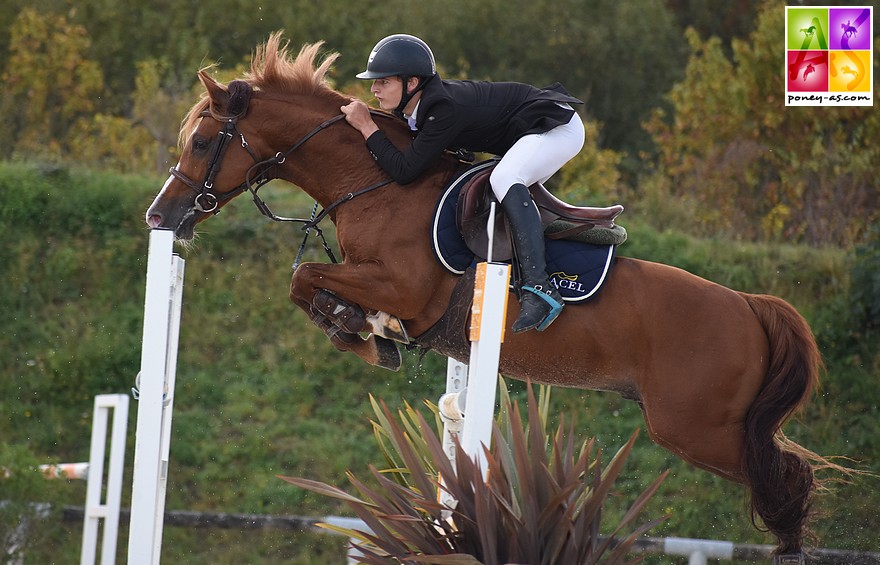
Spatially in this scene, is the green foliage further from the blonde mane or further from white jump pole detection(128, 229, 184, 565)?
white jump pole detection(128, 229, 184, 565)

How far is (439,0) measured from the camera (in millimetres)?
22406

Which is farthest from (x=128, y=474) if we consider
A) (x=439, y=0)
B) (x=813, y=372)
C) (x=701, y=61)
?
(x=439, y=0)

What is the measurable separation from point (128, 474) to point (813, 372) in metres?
5.66

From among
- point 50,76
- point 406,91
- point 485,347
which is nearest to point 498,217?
point 406,91

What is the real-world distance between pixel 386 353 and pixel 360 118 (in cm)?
104

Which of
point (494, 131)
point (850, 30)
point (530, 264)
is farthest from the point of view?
point (850, 30)

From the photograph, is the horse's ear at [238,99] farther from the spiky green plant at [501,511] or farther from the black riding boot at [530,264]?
the spiky green plant at [501,511]

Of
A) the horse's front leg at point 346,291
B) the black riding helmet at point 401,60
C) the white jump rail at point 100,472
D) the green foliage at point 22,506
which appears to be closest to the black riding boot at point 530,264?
the horse's front leg at point 346,291

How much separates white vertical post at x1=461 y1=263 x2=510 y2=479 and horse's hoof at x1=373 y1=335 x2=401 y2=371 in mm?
1198

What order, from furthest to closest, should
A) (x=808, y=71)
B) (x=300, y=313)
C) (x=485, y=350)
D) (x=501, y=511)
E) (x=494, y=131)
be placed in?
1. (x=808, y=71)
2. (x=300, y=313)
3. (x=494, y=131)
4. (x=501, y=511)
5. (x=485, y=350)

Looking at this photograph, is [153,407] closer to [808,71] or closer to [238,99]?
[238,99]

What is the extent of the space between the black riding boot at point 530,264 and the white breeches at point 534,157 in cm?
5

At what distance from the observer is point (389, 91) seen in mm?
4340

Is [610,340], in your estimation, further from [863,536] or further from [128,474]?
[128,474]
